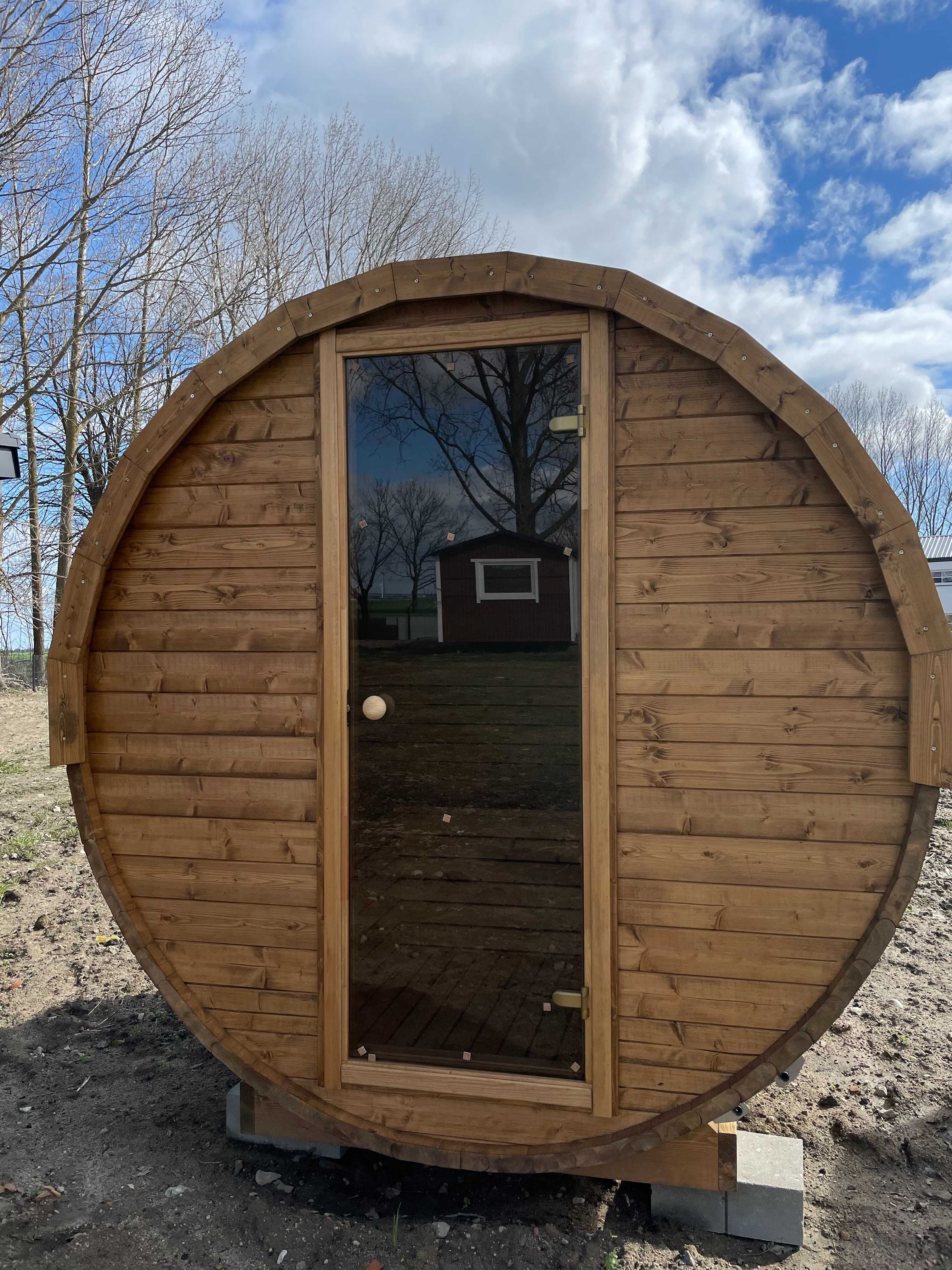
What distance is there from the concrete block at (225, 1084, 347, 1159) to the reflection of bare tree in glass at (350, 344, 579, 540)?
2.37m

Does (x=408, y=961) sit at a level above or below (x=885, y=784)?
below

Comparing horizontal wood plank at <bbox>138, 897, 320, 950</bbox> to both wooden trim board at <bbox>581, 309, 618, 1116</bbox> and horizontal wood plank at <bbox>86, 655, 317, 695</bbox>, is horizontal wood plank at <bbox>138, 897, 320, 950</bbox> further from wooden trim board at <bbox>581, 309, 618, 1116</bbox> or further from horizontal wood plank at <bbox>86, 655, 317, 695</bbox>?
wooden trim board at <bbox>581, 309, 618, 1116</bbox>

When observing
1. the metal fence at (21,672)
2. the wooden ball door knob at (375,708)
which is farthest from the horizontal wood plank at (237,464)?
the metal fence at (21,672)

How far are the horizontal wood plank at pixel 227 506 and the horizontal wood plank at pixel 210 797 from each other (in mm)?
876

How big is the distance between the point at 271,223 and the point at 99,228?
6.39 meters

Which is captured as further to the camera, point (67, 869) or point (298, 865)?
point (67, 869)

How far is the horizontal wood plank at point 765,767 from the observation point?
251 centimetres

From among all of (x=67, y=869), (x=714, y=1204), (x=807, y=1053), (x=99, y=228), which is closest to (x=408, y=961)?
(x=714, y=1204)

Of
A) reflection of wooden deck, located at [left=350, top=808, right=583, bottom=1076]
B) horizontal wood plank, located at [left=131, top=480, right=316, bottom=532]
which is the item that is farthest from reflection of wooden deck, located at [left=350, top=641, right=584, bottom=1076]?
horizontal wood plank, located at [left=131, top=480, right=316, bottom=532]

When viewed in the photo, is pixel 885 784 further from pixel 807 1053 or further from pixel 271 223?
pixel 271 223

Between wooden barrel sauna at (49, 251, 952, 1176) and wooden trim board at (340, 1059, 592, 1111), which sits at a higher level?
wooden barrel sauna at (49, 251, 952, 1176)

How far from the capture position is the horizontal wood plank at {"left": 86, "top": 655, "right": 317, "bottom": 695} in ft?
9.48

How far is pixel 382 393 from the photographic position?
9.32ft

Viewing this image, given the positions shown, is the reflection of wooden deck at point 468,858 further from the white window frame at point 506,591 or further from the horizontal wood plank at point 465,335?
the horizontal wood plank at point 465,335
